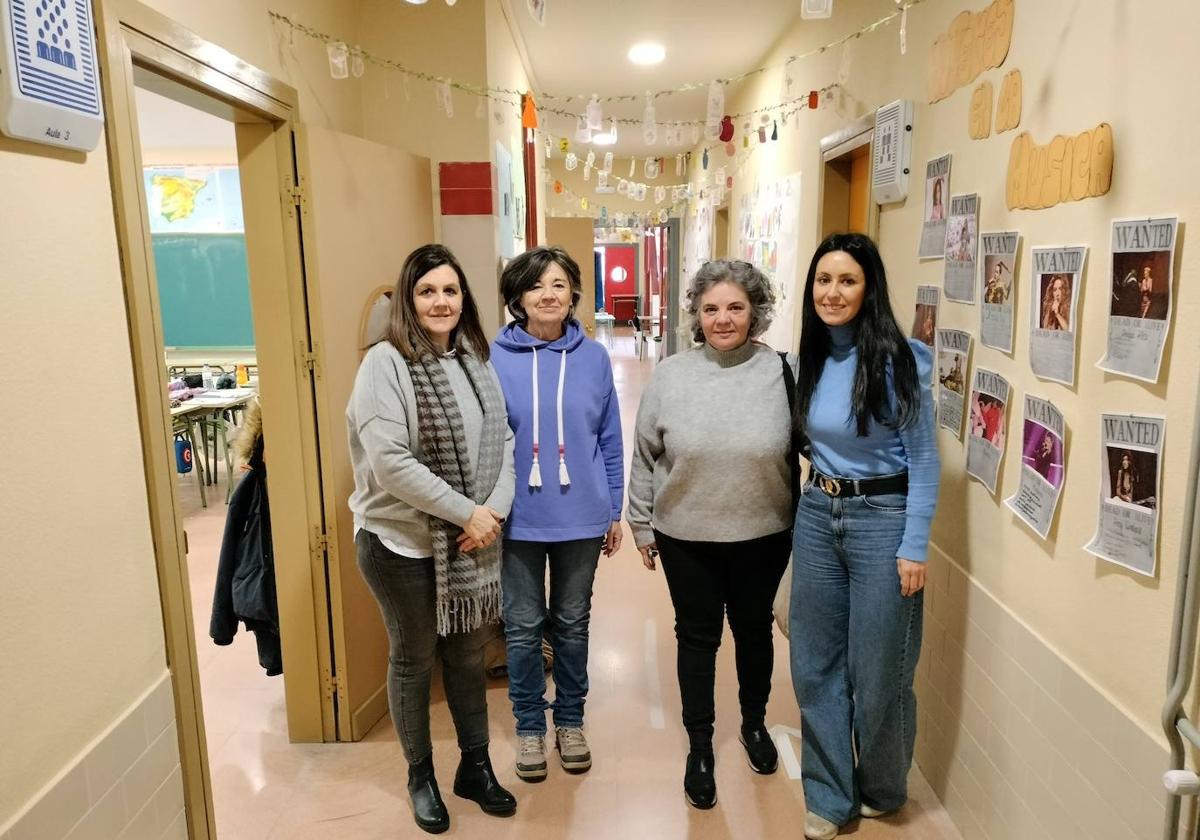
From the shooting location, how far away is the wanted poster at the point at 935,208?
2.02m

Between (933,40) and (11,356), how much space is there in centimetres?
226

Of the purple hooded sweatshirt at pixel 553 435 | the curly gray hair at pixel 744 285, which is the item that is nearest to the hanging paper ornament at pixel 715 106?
the curly gray hair at pixel 744 285

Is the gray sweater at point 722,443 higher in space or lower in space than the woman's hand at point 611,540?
higher

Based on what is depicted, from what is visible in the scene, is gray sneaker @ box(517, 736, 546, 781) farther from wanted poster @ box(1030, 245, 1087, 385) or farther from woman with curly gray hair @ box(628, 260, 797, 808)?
wanted poster @ box(1030, 245, 1087, 385)

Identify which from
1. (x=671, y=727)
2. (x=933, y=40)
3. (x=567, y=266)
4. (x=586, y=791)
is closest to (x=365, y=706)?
(x=586, y=791)

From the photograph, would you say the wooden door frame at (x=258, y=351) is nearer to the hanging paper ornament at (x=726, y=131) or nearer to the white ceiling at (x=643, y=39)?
the white ceiling at (x=643, y=39)

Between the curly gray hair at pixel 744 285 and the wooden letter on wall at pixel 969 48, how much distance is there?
2.30 feet

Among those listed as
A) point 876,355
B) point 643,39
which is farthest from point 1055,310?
point 643,39

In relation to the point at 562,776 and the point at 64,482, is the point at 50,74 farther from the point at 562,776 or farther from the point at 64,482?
the point at 562,776

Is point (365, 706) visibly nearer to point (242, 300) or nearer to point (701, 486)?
point (701, 486)

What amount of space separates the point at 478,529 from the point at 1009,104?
155cm

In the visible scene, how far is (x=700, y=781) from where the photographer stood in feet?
6.88

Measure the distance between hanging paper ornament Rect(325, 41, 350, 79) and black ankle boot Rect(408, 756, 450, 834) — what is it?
6.59 feet

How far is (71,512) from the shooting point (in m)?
1.23
